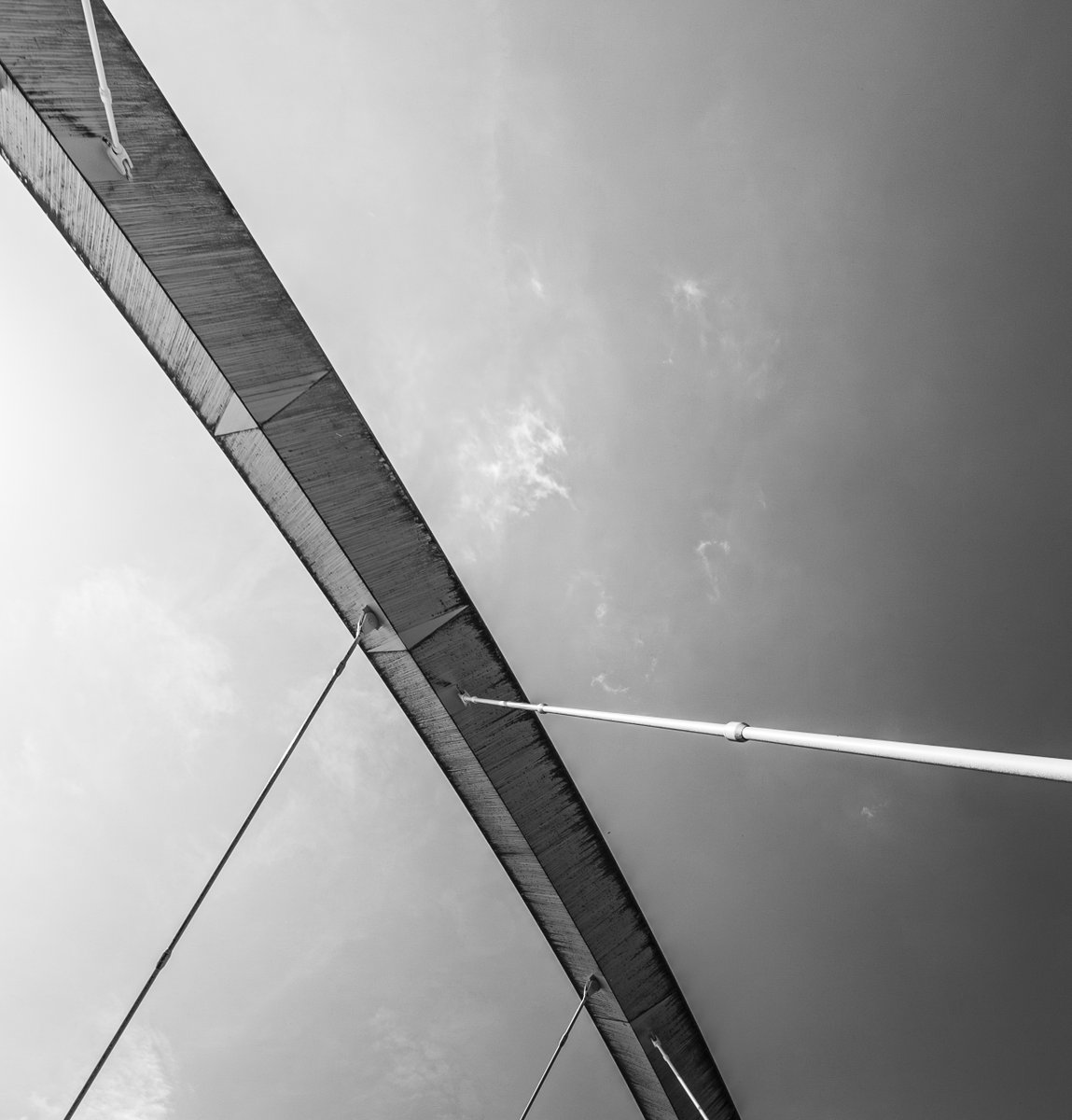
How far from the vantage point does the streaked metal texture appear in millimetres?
3283

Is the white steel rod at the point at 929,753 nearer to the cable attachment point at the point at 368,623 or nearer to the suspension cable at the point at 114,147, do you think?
the cable attachment point at the point at 368,623

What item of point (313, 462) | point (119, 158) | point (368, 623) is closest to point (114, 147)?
point (119, 158)

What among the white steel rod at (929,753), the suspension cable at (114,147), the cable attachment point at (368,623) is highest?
the suspension cable at (114,147)

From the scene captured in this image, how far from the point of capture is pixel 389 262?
29.4 feet

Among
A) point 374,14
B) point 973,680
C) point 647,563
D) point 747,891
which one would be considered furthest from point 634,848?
point 374,14

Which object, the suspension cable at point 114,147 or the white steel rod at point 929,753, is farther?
the suspension cable at point 114,147

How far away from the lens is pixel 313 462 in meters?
4.19

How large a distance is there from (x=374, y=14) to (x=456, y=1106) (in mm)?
15229

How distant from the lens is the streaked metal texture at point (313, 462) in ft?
10.8

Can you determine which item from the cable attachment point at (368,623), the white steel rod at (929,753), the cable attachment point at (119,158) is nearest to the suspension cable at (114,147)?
the cable attachment point at (119,158)

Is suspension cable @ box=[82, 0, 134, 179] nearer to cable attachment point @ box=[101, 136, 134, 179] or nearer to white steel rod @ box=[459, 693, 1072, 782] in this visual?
cable attachment point @ box=[101, 136, 134, 179]

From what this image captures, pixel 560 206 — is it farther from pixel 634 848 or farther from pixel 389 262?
pixel 634 848

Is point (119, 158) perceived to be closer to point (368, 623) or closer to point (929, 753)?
point (368, 623)

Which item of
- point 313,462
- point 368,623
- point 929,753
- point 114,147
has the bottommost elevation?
point 929,753
